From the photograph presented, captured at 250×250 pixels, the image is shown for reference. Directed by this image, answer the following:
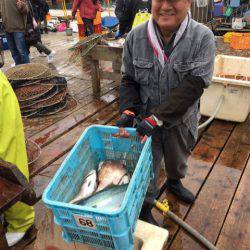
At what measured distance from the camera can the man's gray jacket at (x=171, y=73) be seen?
6.90 ft

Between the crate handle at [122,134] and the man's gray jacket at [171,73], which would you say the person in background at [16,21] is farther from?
the crate handle at [122,134]

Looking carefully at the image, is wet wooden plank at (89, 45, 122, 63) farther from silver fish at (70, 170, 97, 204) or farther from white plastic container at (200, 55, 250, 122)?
silver fish at (70, 170, 97, 204)

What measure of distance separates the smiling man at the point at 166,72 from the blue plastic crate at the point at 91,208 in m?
0.22

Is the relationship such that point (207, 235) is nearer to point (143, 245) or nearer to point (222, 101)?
point (143, 245)

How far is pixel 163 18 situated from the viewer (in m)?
2.04

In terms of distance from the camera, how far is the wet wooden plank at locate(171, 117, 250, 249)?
2596 millimetres

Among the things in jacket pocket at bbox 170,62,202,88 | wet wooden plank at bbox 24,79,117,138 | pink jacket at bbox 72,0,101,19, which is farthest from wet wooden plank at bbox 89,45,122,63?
pink jacket at bbox 72,0,101,19

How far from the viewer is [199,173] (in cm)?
334

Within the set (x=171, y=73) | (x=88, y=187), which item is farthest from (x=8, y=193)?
(x=171, y=73)

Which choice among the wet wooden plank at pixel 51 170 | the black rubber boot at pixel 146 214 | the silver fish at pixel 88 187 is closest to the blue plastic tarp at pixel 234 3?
the wet wooden plank at pixel 51 170

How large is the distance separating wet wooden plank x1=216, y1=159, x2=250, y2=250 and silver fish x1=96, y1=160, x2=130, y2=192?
3.79 ft

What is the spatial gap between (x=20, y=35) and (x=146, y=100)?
17.5 feet

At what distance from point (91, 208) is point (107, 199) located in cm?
27

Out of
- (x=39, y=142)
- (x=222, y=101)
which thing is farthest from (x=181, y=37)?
(x=39, y=142)
